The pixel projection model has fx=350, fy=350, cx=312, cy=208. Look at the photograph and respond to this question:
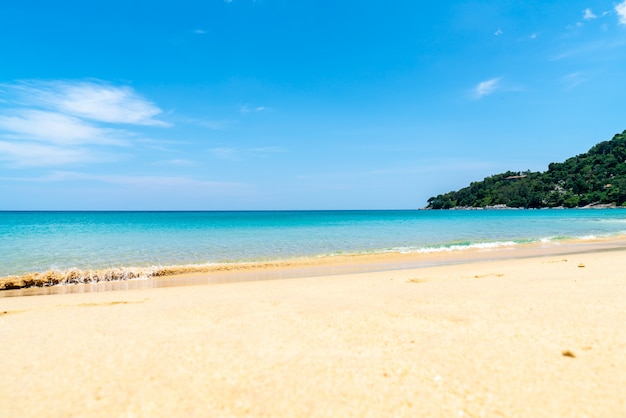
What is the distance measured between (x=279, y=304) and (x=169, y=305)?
2.85m

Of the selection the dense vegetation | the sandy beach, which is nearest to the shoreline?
the sandy beach

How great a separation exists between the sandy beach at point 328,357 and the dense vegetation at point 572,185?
15923 centimetres

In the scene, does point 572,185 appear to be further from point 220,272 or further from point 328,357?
point 328,357

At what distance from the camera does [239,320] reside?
6.99 metres

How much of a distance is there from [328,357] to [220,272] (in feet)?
41.4

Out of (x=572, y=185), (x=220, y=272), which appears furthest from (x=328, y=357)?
(x=572, y=185)

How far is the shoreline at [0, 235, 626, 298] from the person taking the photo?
13.8 meters

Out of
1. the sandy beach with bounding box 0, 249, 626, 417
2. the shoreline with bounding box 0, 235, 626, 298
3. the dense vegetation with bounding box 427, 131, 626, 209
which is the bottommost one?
the shoreline with bounding box 0, 235, 626, 298

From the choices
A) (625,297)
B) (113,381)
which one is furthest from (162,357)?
(625,297)

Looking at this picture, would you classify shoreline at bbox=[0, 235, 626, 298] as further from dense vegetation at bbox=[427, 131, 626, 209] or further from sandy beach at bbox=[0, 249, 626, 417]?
dense vegetation at bbox=[427, 131, 626, 209]

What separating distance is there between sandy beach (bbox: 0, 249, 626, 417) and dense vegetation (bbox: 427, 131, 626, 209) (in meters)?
159

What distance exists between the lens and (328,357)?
5.00 metres

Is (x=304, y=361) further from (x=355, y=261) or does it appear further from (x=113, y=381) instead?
(x=355, y=261)

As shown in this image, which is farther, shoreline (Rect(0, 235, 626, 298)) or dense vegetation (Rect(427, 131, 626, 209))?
dense vegetation (Rect(427, 131, 626, 209))
